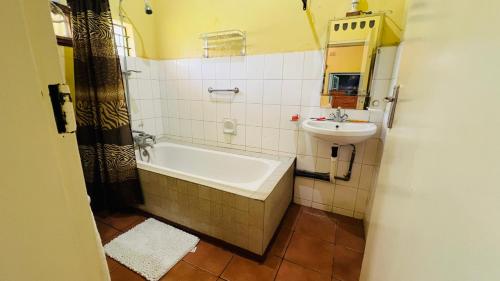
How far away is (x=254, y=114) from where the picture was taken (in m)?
2.06

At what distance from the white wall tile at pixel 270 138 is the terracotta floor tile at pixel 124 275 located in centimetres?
144

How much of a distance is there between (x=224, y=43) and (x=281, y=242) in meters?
1.91

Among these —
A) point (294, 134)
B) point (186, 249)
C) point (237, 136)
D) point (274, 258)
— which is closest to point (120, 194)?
point (186, 249)

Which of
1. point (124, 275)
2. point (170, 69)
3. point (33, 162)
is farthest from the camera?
point (170, 69)

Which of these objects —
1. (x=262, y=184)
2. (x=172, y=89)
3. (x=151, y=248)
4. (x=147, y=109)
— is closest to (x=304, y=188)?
(x=262, y=184)

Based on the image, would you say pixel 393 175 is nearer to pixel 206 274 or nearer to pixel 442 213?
pixel 442 213

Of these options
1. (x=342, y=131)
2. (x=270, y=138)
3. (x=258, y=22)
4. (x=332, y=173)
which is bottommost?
(x=332, y=173)

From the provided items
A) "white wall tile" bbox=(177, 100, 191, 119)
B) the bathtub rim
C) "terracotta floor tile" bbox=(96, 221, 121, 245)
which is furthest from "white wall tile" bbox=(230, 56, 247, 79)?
"terracotta floor tile" bbox=(96, 221, 121, 245)

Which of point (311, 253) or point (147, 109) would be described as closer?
point (311, 253)

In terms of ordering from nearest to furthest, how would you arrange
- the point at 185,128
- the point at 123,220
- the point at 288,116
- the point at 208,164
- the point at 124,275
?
the point at 124,275 < the point at 123,220 < the point at 288,116 < the point at 208,164 < the point at 185,128

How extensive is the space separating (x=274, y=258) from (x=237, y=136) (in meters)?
1.22

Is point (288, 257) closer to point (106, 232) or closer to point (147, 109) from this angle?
point (106, 232)

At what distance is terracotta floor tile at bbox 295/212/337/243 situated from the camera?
1665 millimetres

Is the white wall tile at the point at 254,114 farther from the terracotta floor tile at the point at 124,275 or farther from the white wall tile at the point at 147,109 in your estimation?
the terracotta floor tile at the point at 124,275
